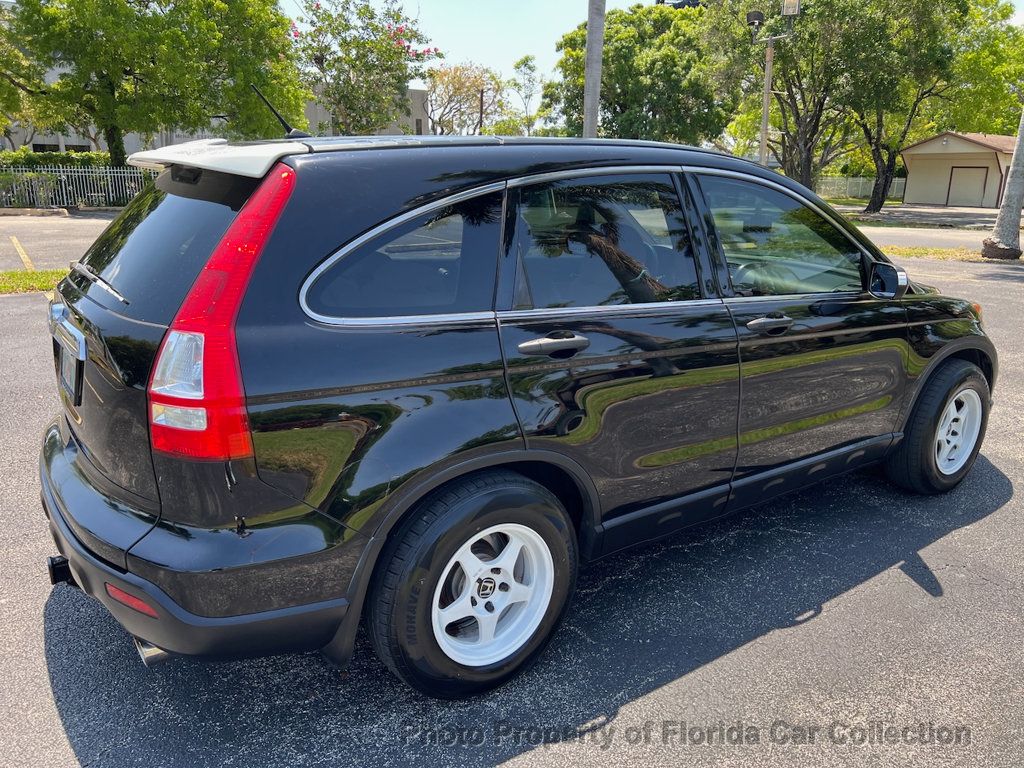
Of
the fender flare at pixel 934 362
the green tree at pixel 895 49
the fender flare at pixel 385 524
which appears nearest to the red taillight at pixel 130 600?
the fender flare at pixel 385 524

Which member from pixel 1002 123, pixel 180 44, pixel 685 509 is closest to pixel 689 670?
pixel 685 509

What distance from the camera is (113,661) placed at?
2.79 meters

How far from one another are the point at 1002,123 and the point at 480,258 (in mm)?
58953

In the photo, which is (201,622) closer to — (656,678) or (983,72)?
(656,678)

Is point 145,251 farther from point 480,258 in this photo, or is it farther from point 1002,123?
point 1002,123

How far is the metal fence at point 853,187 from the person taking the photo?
56344mm

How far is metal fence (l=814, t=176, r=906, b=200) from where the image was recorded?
185 feet

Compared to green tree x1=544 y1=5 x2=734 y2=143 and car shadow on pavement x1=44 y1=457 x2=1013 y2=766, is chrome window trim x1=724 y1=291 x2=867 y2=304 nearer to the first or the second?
car shadow on pavement x1=44 y1=457 x2=1013 y2=766

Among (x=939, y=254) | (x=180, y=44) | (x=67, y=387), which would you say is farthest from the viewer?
(x=180, y=44)

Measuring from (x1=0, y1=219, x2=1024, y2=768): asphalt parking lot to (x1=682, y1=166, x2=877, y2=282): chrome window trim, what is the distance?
136 centimetres

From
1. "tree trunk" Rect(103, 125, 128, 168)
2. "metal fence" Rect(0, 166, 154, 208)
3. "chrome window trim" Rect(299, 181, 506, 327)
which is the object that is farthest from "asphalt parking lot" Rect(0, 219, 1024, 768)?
"tree trunk" Rect(103, 125, 128, 168)

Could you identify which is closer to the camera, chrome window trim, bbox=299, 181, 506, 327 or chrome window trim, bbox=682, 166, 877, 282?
chrome window trim, bbox=299, 181, 506, 327

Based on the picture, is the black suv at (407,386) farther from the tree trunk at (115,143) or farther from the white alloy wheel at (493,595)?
the tree trunk at (115,143)

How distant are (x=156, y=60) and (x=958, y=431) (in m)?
24.6
